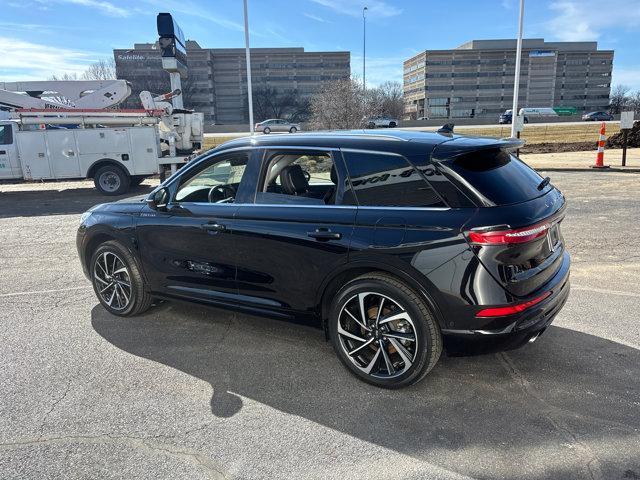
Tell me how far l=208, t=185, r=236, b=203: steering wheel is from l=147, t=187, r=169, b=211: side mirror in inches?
16.3

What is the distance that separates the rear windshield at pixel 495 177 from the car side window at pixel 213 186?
1791mm

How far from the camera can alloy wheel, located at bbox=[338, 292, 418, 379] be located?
126 inches

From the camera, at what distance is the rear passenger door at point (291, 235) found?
3357 millimetres

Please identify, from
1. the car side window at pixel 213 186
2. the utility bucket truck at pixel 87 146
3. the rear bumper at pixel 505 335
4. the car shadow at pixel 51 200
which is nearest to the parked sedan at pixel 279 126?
the car shadow at pixel 51 200

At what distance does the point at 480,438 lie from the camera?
9.16 ft

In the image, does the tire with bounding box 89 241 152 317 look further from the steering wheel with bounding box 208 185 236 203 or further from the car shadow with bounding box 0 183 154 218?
the car shadow with bounding box 0 183 154 218

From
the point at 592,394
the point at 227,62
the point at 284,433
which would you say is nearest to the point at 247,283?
the point at 284,433

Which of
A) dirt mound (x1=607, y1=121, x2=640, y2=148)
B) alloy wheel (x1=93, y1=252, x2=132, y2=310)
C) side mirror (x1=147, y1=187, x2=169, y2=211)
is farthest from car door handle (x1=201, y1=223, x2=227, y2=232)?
dirt mound (x1=607, y1=121, x2=640, y2=148)

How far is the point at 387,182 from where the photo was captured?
128 inches

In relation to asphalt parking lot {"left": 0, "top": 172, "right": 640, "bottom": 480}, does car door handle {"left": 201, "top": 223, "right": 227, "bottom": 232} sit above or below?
above

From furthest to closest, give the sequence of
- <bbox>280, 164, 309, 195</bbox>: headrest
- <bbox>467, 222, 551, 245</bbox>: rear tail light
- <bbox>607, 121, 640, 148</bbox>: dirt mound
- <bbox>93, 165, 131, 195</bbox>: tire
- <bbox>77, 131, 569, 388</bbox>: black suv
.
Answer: <bbox>607, 121, 640, 148</bbox>: dirt mound
<bbox>93, 165, 131, 195</bbox>: tire
<bbox>280, 164, 309, 195</bbox>: headrest
<bbox>77, 131, 569, 388</bbox>: black suv
<bbox>467, 222, 551, 245</bbox>: rear tail light

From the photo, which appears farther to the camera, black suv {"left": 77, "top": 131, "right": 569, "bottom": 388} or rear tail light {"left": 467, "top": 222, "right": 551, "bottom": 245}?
black suv {"left": 77, "top": 131, "right": 569, "bottom": 388}

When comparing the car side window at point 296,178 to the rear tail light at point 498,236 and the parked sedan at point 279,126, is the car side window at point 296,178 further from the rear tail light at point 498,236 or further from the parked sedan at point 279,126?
the parked sedan at point 279,126

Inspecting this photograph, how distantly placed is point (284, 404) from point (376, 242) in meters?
1.26
